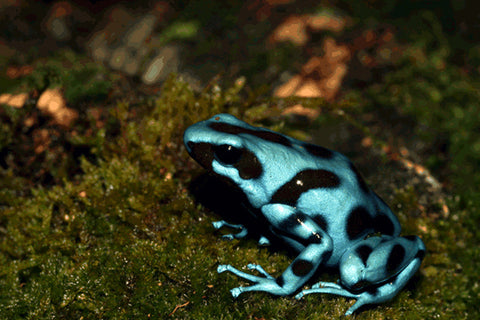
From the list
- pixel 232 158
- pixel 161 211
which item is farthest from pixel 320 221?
pixel 161 211

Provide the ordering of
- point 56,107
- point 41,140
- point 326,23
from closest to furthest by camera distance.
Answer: point 41,140, point 56,107, point 326,23

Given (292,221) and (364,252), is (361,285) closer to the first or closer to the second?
(364,252)

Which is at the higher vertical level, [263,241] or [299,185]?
[299,185]

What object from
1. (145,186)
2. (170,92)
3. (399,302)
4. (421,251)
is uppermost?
(170,92)

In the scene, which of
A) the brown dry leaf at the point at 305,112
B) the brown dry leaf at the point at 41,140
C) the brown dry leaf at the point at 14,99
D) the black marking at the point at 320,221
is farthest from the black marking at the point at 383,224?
the brown dry leaf at the point at 14,99

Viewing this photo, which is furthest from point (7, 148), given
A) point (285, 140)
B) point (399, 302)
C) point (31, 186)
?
point (399, 302)

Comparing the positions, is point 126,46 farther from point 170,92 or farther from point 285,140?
point 285,140

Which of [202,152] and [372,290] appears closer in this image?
[202,152]
